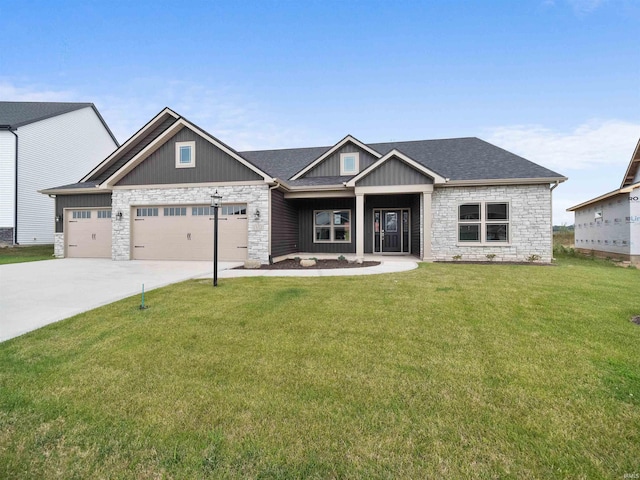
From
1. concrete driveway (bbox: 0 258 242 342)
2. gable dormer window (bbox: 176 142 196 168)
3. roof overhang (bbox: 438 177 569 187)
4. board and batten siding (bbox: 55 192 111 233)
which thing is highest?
gable dormer window (bbox: 176 142 196 168)

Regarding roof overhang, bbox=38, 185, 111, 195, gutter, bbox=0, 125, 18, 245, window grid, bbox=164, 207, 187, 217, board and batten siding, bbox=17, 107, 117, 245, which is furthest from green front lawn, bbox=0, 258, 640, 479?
board and batten siding, bbox=17, 107, 117, 245

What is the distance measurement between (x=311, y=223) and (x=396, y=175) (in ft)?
16.3

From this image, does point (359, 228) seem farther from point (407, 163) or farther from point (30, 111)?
point (30, 111)

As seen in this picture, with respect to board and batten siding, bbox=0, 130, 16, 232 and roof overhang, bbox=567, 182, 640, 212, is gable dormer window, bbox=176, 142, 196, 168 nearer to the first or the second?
board and batten siding, bbox=0, 130, 16, 232

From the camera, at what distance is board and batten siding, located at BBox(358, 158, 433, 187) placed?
11609 mm

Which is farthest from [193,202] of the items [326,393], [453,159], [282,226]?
[453,159]

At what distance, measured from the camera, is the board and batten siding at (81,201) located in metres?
13.9

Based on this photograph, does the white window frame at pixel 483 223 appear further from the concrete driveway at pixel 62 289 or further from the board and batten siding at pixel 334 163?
the concrete driveway at pixel 62 289

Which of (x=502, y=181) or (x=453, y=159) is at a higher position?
(x=453, y=159)

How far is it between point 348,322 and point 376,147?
13930mm

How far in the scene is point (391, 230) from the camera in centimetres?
1456

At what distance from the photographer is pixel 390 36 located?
1337 cm

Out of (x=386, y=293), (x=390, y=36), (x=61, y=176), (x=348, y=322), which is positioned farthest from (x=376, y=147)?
(x=61, y=176)

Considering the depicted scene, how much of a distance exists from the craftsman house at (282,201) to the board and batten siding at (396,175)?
0.04m
